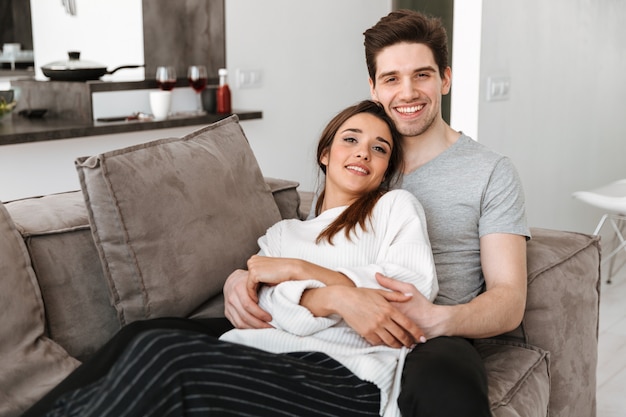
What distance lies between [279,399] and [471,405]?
34cm

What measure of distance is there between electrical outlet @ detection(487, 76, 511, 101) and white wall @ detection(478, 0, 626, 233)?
0.11 ft

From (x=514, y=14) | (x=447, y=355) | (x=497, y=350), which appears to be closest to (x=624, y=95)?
(x=514, y=14)

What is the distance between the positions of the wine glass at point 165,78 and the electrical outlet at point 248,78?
0.39 meters

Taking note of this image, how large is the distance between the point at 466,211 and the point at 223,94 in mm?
1892

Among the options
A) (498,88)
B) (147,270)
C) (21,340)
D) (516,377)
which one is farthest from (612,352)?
(21,340)

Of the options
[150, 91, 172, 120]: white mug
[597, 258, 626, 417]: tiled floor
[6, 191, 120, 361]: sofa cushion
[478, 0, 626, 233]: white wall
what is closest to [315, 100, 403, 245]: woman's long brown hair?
[6, 191, 120, 361]: sofa cushion

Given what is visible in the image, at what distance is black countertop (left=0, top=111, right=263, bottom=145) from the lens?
9.35 ft

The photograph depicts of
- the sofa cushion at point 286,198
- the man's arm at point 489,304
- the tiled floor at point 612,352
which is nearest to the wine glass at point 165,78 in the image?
the sofa cushion at point 286,198

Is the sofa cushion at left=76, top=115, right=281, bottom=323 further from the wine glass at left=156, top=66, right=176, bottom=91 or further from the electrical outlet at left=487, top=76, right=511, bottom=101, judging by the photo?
the electrical outlet at left=487, top=76, right=511, bottom=101

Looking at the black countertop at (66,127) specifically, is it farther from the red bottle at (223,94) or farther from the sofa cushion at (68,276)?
the sofa cushion at (68,276)

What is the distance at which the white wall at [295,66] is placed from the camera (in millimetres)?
3773

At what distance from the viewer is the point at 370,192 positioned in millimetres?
1982

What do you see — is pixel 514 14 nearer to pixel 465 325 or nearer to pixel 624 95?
pixel 624 95

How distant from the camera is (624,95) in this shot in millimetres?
5207
